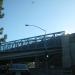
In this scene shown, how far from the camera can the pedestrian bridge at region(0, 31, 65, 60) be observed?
57250 millimetres

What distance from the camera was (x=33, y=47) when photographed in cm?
6475

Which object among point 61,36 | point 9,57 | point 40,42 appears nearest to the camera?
point 61,36

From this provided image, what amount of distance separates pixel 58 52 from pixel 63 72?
9.89 m

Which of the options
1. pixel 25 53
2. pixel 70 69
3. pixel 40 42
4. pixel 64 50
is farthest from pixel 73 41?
pixel 25 53

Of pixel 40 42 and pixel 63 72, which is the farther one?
pixel 40 42

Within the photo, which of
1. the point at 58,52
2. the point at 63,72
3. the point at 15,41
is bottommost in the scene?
the point at 63,72

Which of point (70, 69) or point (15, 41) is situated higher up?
point (15, 41)

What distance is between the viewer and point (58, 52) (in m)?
56.4

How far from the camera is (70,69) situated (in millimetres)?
48062

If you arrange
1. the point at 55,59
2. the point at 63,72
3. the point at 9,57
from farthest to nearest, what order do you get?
1. the point at 9,57
2. the point at 55,59
3. the point at 63,72

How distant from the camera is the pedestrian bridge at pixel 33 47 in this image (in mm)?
57250

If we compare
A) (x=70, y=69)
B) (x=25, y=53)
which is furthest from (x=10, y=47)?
(x=70, y=69)

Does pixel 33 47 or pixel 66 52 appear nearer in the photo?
pixel 66 52

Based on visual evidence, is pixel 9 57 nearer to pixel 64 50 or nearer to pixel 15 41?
pixel 15 41
